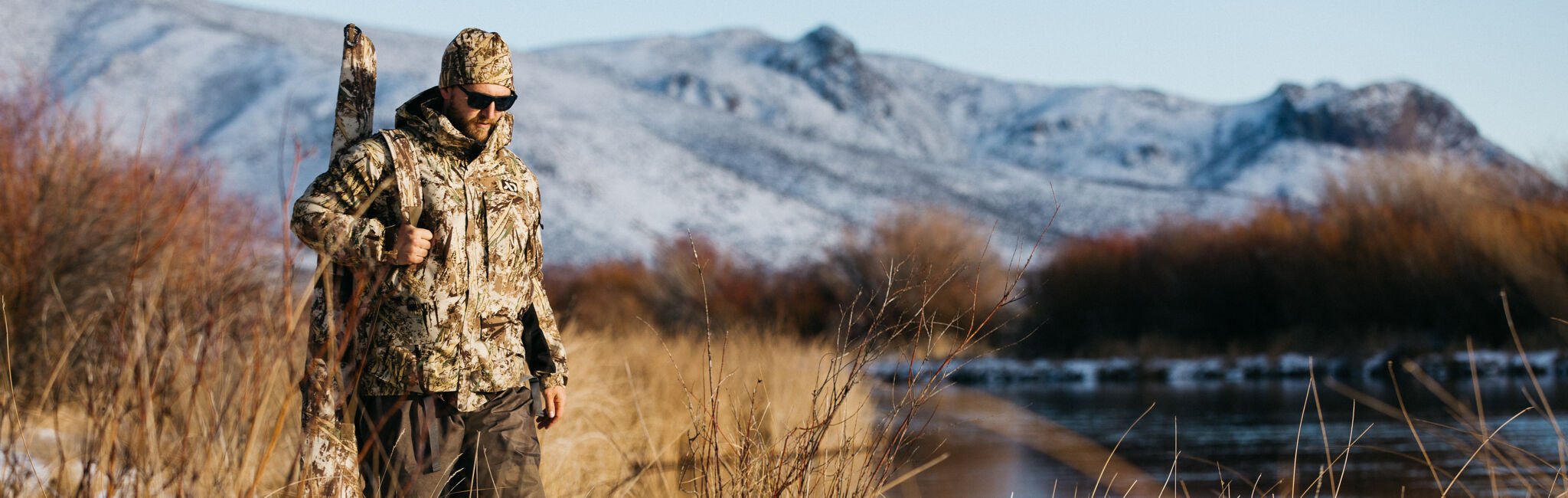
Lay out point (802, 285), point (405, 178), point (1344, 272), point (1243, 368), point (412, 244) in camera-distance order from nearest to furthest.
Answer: point (412, 244) → point (405, 178) → point (1243, 368) → point (1344, 272) → point (802, 285)

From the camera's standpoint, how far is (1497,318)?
23844 millimetres

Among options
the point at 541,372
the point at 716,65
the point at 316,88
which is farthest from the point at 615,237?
the point at 716,65

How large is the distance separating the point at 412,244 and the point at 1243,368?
2464cm

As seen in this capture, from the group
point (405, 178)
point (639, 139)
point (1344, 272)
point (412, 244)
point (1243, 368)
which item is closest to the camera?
point (412, 244)

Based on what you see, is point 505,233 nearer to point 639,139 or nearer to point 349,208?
point 349,208

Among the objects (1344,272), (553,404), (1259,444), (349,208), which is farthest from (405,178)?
(1344,272)

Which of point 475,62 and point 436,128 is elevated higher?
point 475,62

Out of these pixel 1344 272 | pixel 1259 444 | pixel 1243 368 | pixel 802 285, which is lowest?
pixel 802 285

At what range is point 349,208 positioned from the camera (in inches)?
130

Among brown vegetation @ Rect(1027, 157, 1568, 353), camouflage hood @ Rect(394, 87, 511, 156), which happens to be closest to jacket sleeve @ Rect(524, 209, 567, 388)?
camouflage hood @ Rect(394, 87, 511, 156)

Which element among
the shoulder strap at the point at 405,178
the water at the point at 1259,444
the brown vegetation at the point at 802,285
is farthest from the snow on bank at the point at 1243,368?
the shoulder strap at the point at 405,178

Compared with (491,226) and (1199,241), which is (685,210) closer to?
(1199,241)

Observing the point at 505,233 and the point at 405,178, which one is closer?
the point at 405,178

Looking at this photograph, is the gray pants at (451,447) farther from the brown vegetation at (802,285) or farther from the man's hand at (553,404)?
the brown vegetation at (802,285)
